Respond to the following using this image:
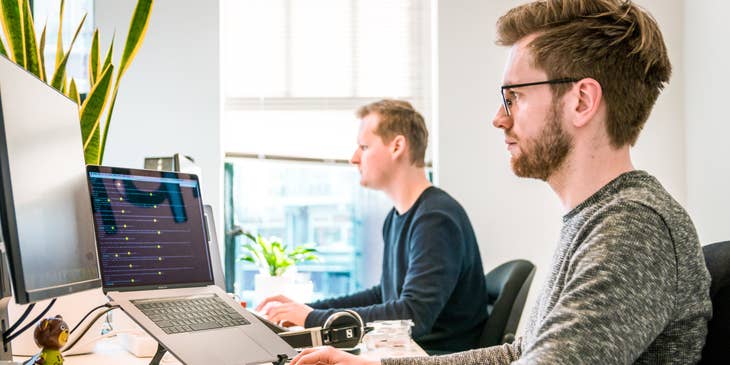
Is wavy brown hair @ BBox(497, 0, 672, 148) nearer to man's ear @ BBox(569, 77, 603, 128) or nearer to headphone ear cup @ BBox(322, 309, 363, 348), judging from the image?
man's ear @ BBox(569, 77, 603, 128)

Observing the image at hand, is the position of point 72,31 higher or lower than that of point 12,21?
higher

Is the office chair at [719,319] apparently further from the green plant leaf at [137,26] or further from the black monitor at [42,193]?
the green plant leaf at [137,26]

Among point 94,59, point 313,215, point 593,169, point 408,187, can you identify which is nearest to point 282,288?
point 313,215

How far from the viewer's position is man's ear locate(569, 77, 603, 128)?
3.86 ft

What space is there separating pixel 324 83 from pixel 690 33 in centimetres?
171

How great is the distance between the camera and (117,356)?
163 centimetres

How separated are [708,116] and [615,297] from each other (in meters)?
2.29

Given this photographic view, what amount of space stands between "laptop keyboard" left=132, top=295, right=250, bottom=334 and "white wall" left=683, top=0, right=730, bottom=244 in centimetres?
197

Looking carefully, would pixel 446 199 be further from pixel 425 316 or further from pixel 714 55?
pixel 714 55

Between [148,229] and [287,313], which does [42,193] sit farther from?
[287,313]

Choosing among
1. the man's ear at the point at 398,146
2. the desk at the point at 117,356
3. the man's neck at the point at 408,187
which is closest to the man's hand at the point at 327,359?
the desk at the point at 117,356

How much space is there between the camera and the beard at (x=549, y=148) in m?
1.20

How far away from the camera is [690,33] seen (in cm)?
319

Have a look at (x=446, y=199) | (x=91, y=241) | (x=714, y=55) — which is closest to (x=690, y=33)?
(x=714, y=55)
